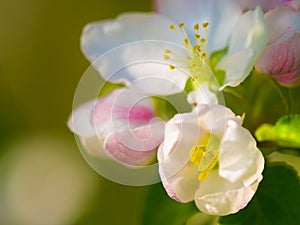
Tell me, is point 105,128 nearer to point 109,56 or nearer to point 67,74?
point 109,56

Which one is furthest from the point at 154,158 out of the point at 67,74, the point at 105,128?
the point at 67,74

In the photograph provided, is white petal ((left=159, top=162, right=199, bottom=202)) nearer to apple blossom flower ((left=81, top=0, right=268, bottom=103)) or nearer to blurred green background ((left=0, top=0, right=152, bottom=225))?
apple blossom flower ((left=81, top=0, right=268, bottom=103))

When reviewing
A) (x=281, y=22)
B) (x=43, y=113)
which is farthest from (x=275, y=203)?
(x=43, y=113)

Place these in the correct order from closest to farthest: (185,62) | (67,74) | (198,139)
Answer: (198,139)
(185,62)
(67,74)

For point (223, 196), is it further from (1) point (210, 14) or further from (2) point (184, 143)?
(1) point (210, 14)

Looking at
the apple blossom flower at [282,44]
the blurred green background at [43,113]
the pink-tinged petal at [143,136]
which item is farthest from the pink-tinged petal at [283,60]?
the blurred green background at [43,113]

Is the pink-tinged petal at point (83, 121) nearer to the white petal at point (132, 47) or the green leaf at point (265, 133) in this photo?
the white petal at point (132, 47)
